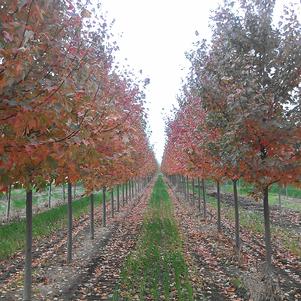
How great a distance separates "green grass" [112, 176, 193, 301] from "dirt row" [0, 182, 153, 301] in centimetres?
38

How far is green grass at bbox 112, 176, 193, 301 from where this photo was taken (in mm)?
7641

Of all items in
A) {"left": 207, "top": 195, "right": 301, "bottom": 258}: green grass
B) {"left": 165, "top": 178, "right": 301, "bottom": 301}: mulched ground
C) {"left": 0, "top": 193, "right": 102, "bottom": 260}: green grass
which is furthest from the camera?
{"left": 207, "top": 195, "right": 301, "bottom": 258}: green grass

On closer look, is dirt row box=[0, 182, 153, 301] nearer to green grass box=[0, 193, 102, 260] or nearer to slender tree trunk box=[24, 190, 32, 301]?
green grass box=[0, 193, 102, 260]

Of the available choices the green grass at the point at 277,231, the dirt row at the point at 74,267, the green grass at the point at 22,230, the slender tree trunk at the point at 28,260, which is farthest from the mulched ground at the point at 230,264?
the green grass at the point at 22,230

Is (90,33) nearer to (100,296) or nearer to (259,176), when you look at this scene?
(259,176)

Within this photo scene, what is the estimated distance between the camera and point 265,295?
718 cm

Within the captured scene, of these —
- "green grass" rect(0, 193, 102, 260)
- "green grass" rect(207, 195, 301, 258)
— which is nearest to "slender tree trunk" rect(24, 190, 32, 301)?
"green grass" rect(0, 193, 102, 260)

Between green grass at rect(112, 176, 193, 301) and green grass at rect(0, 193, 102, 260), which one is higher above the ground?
green grass at rect(0, 193, 102, 260)

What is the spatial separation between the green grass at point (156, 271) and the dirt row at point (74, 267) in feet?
1.23

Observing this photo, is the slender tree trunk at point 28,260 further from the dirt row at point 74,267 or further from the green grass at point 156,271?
the green grass at point 156,271

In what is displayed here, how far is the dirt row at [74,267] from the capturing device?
8.12 meters

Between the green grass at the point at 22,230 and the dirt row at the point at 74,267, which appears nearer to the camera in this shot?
the dirt row at the point at 74,267

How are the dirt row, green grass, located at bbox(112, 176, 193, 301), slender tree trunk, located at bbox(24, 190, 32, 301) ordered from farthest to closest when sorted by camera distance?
1. the dirt row
2. green grass, located at bbox(112, 176, 193, 301)
3. slender tree trunk, located at bbox(24, 190, 32, 301)

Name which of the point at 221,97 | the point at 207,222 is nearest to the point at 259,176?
the point at 221,97
